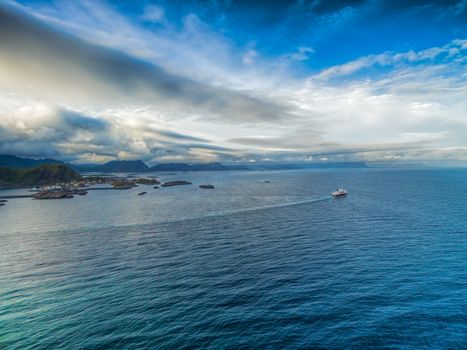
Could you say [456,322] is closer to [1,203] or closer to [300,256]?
[300,256]

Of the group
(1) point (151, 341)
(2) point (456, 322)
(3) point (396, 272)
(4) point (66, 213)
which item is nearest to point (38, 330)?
(1) point (151, 341)

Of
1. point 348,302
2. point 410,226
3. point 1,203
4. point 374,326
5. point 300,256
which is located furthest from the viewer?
point 1,203

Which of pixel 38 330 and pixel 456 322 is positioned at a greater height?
pixel 38 330

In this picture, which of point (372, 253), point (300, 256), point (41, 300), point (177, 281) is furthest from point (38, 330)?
point (372, 253)

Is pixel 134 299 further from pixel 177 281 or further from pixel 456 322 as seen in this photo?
pixel 456 322

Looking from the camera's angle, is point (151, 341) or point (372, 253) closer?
point (151, 341)

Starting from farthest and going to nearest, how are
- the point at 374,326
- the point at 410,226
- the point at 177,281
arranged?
the point at 410,226, the point at 177,281, the point at 374,326
